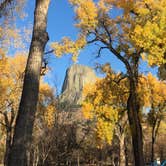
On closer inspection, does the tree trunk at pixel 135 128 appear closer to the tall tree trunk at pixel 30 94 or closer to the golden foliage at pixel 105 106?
the golden foliage at pixel 105 106

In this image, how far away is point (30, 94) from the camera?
555cm

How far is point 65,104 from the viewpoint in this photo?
22.0 m

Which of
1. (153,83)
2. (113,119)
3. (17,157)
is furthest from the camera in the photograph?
(153,83)

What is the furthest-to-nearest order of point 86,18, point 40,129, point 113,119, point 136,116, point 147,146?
point 147,146 → point 113,119 → point 40,129 → point 86,18 → point 136,116

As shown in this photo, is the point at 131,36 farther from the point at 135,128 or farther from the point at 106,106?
the point at 106,106

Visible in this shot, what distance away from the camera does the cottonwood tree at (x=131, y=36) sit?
1698 cm

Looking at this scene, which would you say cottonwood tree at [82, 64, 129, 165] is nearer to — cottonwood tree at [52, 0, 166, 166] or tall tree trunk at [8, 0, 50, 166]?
cottonwood tree at [52, 0, 166, 166]

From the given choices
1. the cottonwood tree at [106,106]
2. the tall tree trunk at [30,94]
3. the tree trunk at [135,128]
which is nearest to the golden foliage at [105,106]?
the cottonwood tree at [106,106]

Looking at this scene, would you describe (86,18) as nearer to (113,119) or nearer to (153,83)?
(113,119)

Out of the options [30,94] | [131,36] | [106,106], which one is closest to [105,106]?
[106,106]

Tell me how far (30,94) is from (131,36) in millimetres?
13290

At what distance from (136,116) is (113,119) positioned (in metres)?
11.3

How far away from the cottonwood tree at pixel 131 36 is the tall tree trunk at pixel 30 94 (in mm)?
11578

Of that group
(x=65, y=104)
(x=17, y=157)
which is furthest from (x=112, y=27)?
(x=17, y=157)
